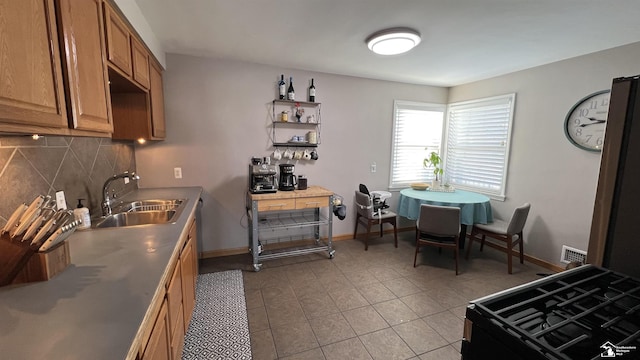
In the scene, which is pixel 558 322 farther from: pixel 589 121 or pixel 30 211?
pixel 589 121

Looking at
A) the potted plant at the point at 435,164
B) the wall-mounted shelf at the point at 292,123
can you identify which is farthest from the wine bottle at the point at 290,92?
the potted plant at the point at 435,164

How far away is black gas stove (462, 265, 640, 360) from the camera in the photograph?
658mm

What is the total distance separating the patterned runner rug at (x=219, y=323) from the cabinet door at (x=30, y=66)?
1.59 metres

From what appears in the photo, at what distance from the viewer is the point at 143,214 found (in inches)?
80.2

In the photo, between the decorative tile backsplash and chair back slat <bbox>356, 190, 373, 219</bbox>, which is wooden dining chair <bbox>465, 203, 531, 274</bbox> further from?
the decorative tile backsplash

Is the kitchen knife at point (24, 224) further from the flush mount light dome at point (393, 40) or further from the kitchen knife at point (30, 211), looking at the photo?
the flush mount light dome at point (393, 40)

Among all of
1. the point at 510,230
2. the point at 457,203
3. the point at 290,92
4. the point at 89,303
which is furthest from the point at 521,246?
the point at 89,303

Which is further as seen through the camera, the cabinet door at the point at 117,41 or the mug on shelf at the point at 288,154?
the mug on shelf at the point at 288,154

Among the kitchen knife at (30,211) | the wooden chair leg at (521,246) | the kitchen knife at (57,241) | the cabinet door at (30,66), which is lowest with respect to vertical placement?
the wooden chair leg at (521,246)

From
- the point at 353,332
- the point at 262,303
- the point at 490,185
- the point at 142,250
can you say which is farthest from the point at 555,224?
the point at 142,250

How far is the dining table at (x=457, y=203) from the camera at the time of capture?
3.09m

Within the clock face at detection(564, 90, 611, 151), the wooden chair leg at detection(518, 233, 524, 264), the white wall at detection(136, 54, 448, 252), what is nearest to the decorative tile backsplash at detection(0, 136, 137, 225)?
the white wall at detection(136, 54, 448, 252)

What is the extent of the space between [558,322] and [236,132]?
3107mm

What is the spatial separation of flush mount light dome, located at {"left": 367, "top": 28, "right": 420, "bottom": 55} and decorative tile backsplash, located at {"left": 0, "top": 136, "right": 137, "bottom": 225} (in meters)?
2.37
